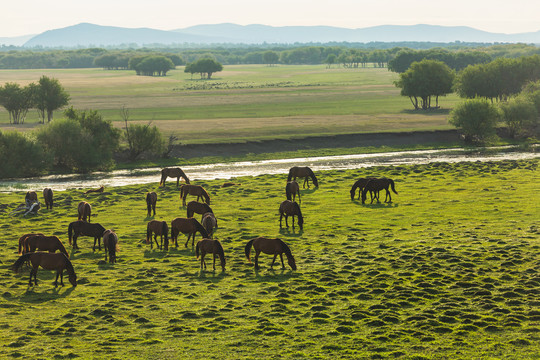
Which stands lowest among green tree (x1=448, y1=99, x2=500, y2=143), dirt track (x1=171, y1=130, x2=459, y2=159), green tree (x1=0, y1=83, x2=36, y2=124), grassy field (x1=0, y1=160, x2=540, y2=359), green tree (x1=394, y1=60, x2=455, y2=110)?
grassy field (x1=0, y1=160, x2=540, y2=359)

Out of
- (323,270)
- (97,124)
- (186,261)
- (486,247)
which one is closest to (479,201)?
(486,247)

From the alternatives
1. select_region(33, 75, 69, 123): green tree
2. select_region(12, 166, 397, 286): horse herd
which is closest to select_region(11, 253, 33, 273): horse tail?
select_region(12, 166, 397, 286): horse herd

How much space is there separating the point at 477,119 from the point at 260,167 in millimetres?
32244

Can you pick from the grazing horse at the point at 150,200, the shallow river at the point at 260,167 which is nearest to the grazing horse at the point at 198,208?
the grazing horse at the point at 150,200

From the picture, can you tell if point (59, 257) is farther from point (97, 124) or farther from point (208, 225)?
point (97, 124)

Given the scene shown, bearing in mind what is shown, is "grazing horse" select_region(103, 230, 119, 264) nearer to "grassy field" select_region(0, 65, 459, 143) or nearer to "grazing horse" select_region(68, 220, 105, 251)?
"grazing horse" select_region(68, 220, 105, 251)

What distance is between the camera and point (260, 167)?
69500 mm

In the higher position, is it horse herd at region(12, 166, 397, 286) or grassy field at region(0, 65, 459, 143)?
grassy field at region(0, 65, 459, 143)

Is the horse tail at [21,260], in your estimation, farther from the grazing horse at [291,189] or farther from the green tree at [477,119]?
the green tree at [477,119]

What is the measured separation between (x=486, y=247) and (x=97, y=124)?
51127mm

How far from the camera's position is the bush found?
63.3 m

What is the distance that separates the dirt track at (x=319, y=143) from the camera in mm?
77062

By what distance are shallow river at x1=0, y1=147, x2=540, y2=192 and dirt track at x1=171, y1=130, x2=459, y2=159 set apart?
16.4ft

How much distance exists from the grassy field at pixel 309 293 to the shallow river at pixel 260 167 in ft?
62.8
